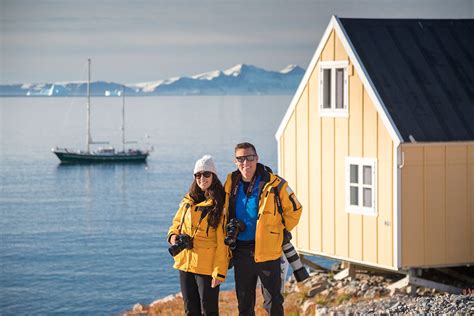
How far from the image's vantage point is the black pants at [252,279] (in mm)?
12359

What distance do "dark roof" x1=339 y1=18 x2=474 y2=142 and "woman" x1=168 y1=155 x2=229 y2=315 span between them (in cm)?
849

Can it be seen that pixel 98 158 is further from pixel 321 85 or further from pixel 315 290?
pixel 321 85

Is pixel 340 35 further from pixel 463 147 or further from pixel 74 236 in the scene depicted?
pixel 74 236

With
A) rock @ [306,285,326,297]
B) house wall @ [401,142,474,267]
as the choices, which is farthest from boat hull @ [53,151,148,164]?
house wall @ [401,142,474,267]

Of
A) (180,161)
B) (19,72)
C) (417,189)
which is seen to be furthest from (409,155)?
(19,72)

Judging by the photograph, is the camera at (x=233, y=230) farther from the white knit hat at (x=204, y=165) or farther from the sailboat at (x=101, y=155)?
the sailboat at (x=101, y=155)

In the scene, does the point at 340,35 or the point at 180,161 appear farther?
the point at 180,161

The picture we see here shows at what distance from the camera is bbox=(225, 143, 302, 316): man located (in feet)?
39.9

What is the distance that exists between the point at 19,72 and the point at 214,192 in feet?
424

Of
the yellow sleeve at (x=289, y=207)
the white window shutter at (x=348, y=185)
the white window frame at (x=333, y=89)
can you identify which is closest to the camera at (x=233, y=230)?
the yellow sleeve at (x=289, y=207)

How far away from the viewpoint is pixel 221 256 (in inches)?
478

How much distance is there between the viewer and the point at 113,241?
75.3 meters

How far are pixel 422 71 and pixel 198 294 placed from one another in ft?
35.0

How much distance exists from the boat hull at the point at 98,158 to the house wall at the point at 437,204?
9641 cm
